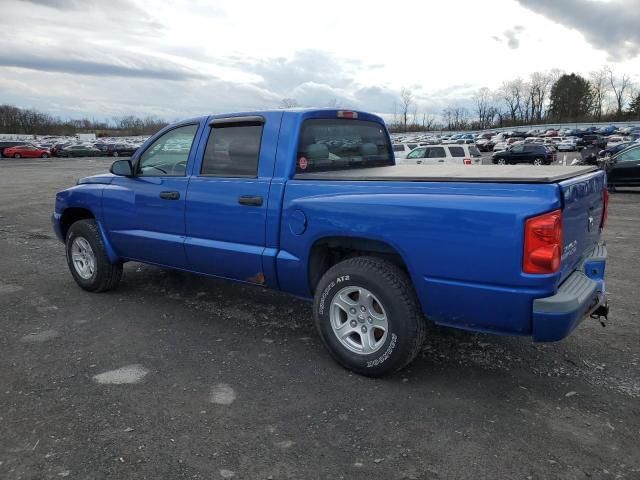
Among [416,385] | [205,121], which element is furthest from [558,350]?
[205,121]

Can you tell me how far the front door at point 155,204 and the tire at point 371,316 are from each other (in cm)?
169

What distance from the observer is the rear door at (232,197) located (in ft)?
13.5

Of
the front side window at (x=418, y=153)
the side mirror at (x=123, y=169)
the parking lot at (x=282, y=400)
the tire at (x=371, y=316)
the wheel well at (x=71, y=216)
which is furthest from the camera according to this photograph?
the front side window at (x=418, y=153)

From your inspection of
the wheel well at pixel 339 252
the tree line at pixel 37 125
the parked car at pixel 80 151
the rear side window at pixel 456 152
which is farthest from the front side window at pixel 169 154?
the tree line at pixel 37 125

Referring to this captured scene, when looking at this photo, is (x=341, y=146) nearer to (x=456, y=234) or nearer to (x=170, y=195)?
(x=170, y=195)

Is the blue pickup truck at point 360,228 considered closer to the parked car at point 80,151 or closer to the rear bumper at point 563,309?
the rear bumper at point 563,309

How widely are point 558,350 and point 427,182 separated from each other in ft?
6.30

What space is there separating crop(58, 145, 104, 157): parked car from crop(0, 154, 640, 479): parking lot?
5249cm

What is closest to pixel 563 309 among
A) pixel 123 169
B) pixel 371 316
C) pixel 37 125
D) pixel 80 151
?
pixel 371 316

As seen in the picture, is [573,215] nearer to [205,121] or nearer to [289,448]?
[289,448]

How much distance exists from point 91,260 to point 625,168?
16.2 m

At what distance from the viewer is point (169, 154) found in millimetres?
4961

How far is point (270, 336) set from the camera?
4461 millimetres

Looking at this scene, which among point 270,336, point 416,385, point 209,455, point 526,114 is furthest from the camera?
point 526,114
